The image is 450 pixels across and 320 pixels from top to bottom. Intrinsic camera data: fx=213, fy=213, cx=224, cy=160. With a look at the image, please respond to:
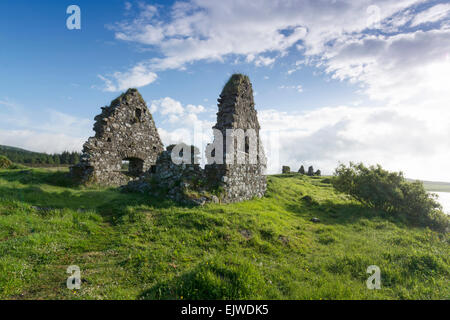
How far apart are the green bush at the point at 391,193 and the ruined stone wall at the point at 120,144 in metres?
15.9

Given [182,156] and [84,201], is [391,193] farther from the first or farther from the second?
[84,201]

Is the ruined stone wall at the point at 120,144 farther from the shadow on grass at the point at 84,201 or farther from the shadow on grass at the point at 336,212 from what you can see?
the shadow on grass at the point at 336,212

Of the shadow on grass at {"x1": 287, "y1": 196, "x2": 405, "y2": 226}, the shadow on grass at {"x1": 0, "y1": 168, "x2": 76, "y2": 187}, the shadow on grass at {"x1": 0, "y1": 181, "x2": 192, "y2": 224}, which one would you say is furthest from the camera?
the shadow on grass at {"x1": 287, "y1": 196, "x2": 405, "y2": 226}

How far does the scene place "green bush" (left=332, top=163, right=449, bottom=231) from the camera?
509 inches

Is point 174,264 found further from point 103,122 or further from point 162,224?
point 103,122

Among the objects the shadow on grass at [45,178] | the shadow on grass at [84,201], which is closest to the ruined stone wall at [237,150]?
the shadow on grass at [84,201]

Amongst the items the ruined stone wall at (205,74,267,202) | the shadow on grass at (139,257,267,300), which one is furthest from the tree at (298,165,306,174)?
the shadow on grass at (139,257,267,300)

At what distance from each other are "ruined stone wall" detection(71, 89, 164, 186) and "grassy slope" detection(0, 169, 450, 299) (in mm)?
3312

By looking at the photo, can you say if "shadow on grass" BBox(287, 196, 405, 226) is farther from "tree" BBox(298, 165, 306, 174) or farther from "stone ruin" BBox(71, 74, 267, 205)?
"tree" BBox(298, 165, 306, 174)

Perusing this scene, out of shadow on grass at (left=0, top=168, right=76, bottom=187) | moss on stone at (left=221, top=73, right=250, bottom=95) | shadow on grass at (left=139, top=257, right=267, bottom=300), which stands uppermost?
moss on stone at (left=221, top=73, right=250, bottom=95)

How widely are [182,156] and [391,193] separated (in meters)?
14.0

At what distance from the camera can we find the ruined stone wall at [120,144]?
13.6 m

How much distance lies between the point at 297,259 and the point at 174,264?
3726 millimetres
